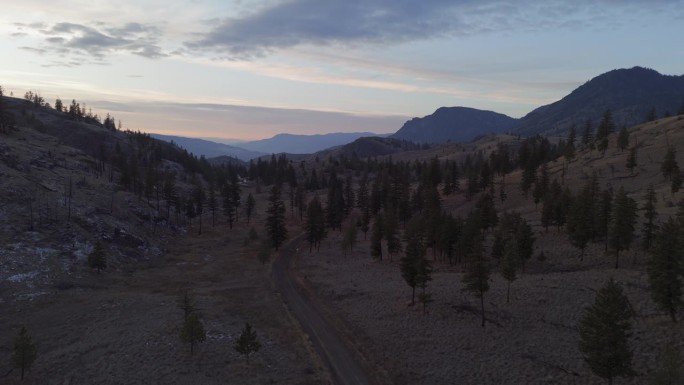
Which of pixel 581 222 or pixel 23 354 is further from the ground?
pixel 581 222

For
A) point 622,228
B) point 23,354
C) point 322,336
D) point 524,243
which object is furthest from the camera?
point 524,243

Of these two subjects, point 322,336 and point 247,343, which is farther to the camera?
point 322,336

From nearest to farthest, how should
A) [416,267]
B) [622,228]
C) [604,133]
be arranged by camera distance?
[416,267] → [622,228] → [604,133]

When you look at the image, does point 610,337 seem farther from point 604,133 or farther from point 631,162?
point 604,133

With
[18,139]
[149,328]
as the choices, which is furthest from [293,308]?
[18,139]

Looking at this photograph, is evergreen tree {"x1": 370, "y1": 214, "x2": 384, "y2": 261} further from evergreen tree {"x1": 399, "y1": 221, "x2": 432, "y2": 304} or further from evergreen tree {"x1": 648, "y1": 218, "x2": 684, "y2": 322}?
evergreen tree {"x1": 648, "y1": 218, "x2": 684, "y2": 322}

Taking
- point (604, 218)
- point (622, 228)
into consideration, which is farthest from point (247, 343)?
point (604, 218)

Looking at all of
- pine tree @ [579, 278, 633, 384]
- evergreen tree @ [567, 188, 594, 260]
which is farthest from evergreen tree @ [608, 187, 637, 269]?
pine tree @ [579, 278, 633, 384]

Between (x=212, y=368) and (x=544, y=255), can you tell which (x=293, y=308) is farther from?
(x=544, y=255)

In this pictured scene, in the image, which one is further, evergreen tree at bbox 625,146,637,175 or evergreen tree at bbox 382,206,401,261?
evergreen tree at bbox 625,146,637,175
